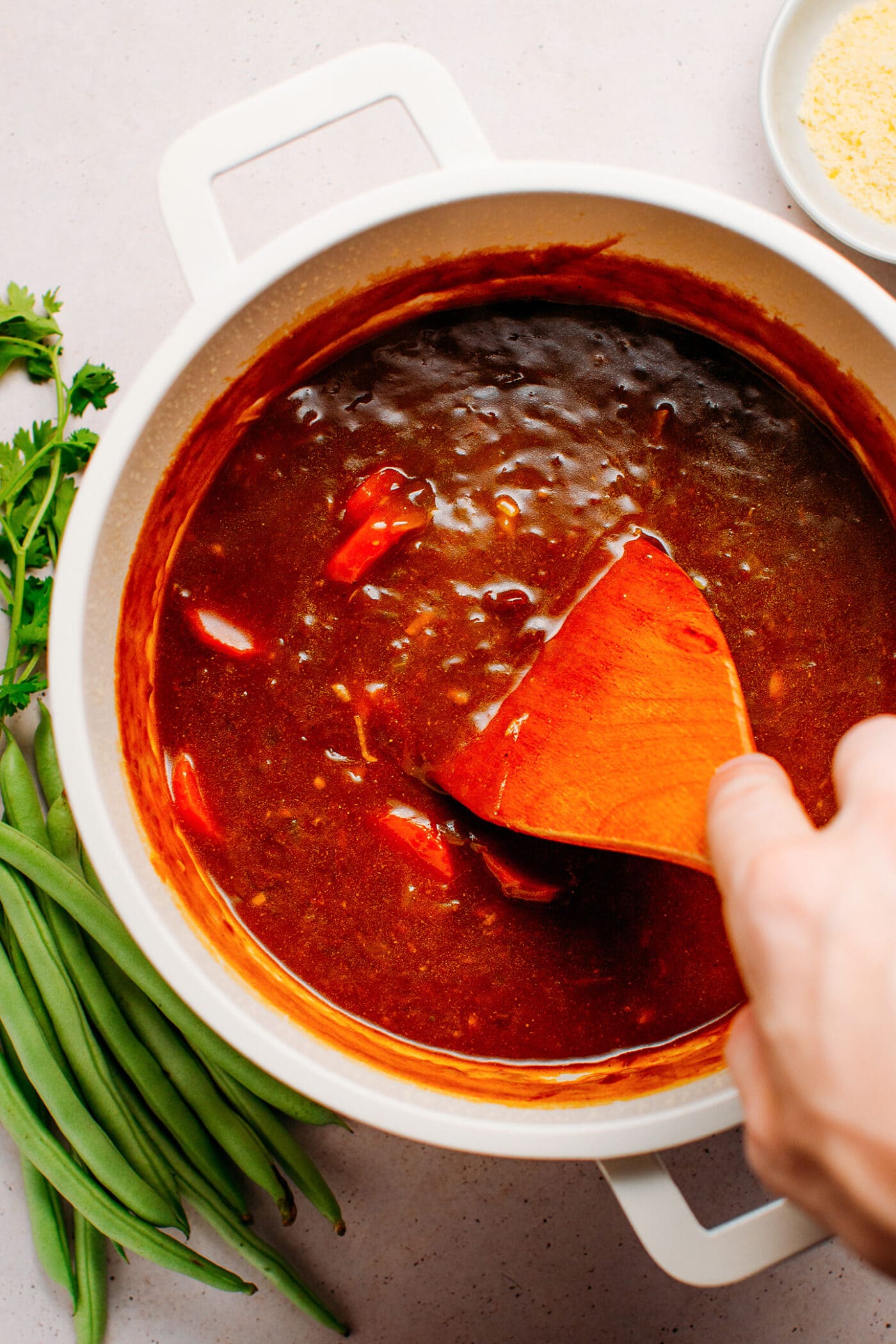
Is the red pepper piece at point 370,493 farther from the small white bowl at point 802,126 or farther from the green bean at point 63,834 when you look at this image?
the small white bowl at point 802,126

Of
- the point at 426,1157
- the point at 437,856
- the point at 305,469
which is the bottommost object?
the point at 426,1157

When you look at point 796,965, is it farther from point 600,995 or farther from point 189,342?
point 189,342

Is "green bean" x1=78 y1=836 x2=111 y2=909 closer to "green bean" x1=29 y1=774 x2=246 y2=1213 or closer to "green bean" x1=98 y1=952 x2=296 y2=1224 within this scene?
"green bean" x1=29 y1=774 x2=246 y2=1213

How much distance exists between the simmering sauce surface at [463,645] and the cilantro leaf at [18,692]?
27 cm

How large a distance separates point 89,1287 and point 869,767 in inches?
64.4

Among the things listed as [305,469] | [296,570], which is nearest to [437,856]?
[296,570]

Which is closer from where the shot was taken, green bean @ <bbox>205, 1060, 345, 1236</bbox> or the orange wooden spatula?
the orange wooden spatula

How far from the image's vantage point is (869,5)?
71.0 inches

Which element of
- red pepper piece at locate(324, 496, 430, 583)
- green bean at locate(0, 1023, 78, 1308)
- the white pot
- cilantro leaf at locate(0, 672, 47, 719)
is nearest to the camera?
the white pot

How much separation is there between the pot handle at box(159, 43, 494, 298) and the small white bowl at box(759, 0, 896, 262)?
72 centimetres

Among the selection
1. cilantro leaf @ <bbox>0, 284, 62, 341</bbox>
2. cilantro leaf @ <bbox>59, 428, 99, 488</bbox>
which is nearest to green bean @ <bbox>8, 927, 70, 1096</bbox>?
cilantro leaf @ <bbox>59, 428, 99, 488</bbox>

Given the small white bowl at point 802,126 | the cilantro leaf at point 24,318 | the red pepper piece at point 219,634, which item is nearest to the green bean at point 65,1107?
the red pepper piece at point 219,634

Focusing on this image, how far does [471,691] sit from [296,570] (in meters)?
0.33

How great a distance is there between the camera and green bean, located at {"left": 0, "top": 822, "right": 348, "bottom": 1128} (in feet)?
5.31
